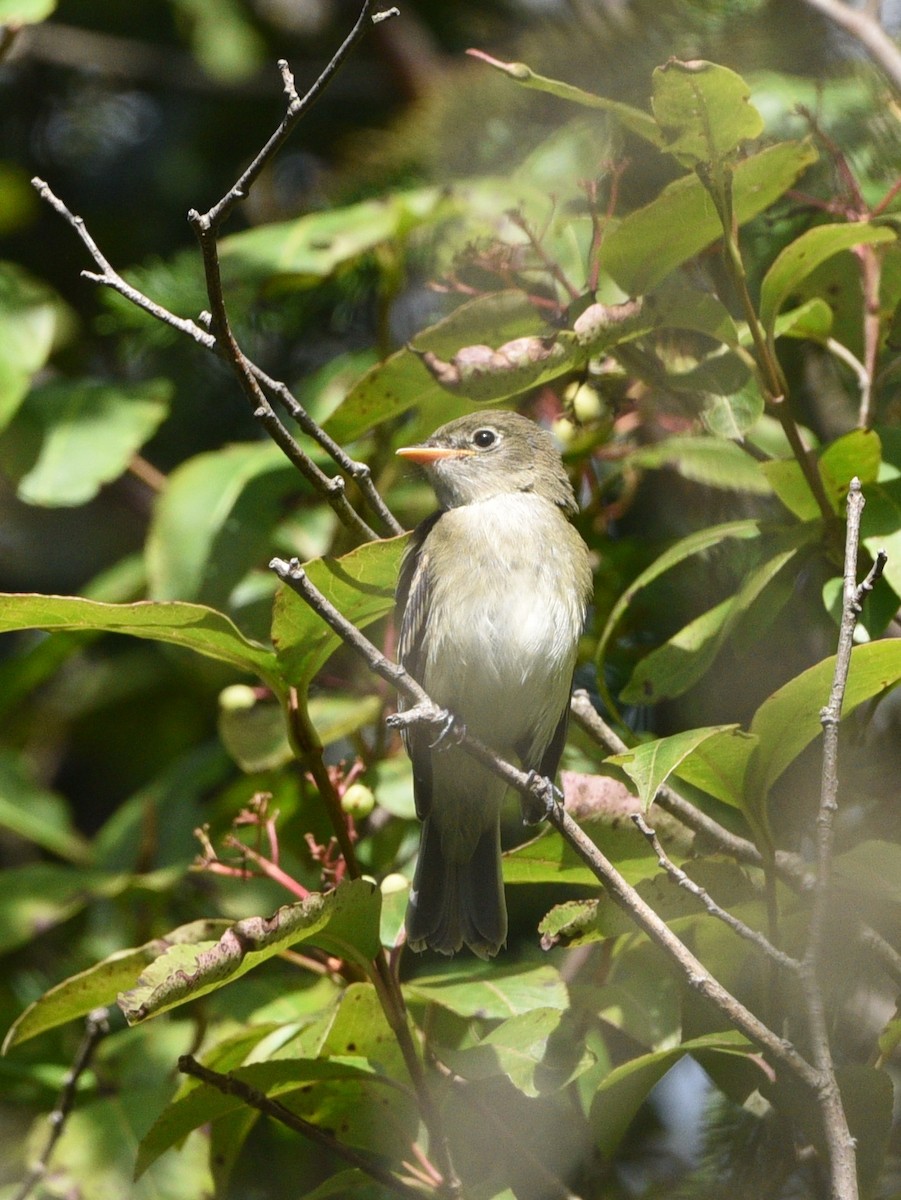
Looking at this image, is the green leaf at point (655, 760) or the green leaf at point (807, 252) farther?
the green leaf at point (807, 252)

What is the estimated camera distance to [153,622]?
7.52 feet

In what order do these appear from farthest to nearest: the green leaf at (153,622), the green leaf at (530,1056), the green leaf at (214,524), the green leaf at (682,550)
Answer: the green leaf at (214,524) → the green leaf at (682,550) → the green leaf at (530,1056) → the green leaf at (153,622)

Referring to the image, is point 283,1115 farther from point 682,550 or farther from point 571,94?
point 571,94

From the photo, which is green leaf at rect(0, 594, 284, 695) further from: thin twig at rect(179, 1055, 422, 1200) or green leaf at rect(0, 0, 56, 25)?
green leaf at rect(0, 0, 56, 25)

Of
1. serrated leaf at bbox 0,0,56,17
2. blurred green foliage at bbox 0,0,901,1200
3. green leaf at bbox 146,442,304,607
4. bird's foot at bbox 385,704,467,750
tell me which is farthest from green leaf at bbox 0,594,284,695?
serrated leaf at bbox 0,0,56,17

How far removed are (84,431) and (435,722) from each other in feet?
4.32

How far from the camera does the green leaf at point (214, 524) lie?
319cm

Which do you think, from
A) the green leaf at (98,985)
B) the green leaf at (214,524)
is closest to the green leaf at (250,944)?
the green leaf at (98,985)

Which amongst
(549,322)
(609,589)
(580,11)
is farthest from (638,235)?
(580,11)

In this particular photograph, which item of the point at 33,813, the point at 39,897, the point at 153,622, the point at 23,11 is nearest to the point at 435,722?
the point at 153,622

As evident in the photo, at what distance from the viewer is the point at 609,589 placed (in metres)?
3.47

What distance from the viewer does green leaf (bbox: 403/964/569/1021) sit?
8.54 ft

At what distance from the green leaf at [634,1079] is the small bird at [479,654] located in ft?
1.80

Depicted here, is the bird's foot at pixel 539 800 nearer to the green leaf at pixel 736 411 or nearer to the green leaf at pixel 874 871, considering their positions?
the green leaf at pixel 874 871
